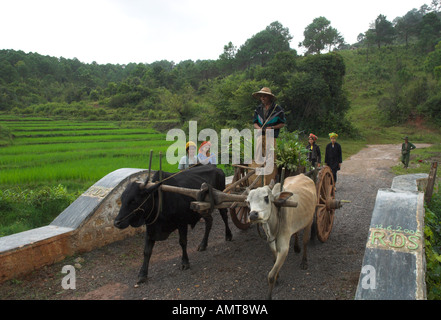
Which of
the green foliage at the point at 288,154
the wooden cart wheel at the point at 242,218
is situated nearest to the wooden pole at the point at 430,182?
the green foliage at the point at 288,154

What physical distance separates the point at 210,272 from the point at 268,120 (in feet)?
8.70

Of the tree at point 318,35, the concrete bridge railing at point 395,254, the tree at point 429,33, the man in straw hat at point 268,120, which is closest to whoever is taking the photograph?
the concrete bridge railing at point 395,254

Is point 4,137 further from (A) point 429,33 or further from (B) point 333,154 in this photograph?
(A) point 429,33

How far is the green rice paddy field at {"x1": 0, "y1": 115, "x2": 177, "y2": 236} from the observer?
632cm

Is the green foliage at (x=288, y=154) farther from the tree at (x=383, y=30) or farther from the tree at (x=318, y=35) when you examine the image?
the tree at (x=383, y=30)

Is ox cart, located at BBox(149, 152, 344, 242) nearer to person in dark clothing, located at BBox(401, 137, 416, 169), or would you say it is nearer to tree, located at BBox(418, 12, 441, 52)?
person in dark clothing, located at BBox(401, 137, 416, 169)

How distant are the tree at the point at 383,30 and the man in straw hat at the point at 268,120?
2167 inches

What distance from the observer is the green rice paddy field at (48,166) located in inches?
249

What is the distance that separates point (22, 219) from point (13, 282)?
2.38m

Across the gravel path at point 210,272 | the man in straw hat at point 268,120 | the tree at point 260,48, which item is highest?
the tree at point 260,48

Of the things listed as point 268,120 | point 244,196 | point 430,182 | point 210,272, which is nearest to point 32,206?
point 210,272

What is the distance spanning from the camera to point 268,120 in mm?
5242

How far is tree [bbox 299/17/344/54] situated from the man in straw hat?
46.8 m
